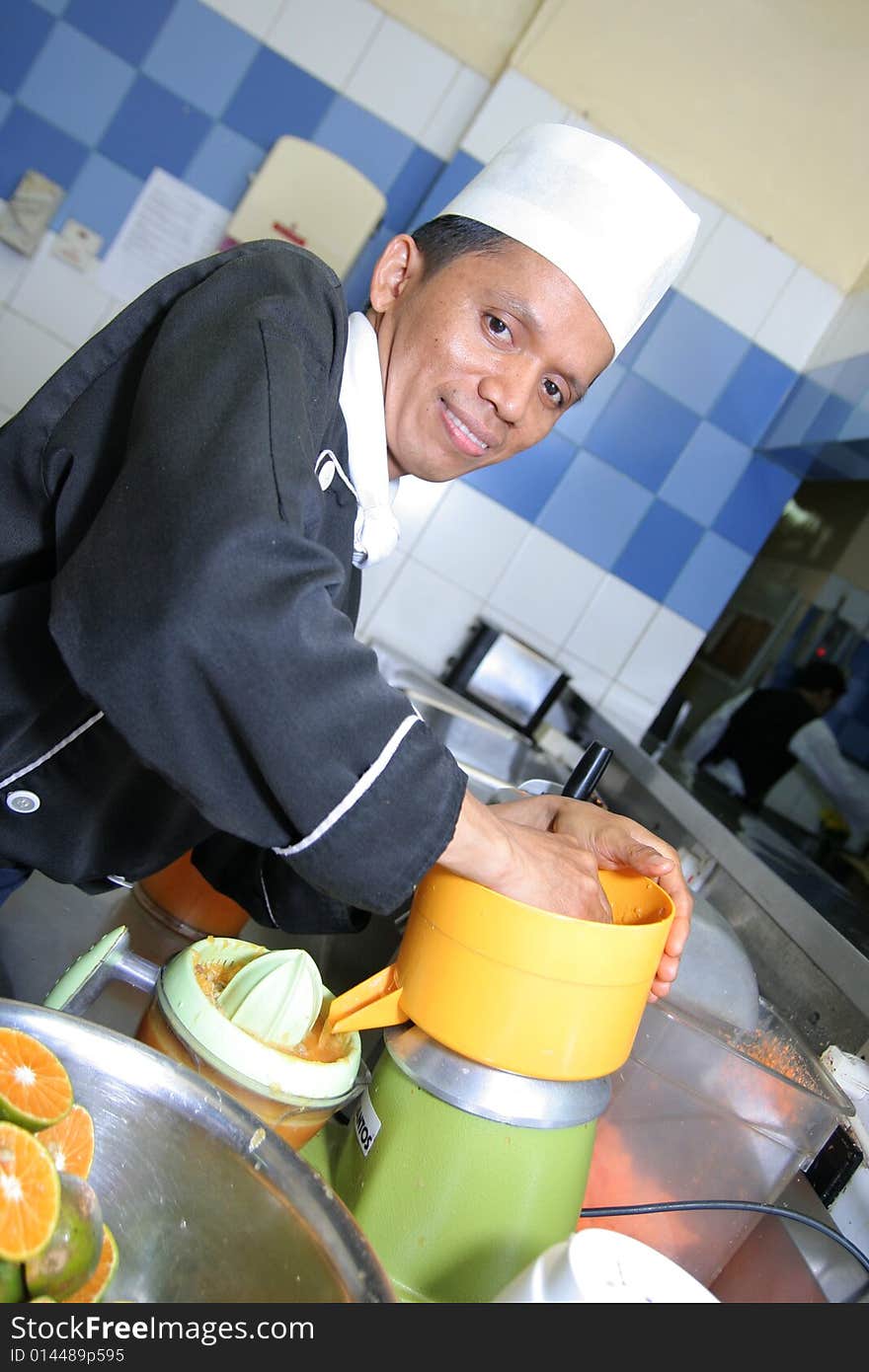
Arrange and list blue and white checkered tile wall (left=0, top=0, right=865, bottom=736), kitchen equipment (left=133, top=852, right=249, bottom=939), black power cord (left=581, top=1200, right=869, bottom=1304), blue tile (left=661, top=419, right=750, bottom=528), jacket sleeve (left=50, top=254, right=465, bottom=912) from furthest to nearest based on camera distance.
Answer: blue tile (left=661, top=419, right=750, bottom=528) → blue and white checkered tile wall (left=0, top=0, right=865, bottom=736) → kitchen equipment (left=133, top=852, right=249, bottom=939) → black power cord (left=581, top=1200, right=869, bottom=1304) → jacket sleeve (left=50, top=254, right=465, bottom=912)

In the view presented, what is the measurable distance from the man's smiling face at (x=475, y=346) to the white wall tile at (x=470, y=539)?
151 cm

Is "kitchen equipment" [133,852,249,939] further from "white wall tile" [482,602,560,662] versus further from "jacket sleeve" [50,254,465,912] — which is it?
"white wall tile" [482,602,560,662]

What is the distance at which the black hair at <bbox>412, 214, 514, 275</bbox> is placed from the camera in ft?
3.10

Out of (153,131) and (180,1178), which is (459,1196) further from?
(153,131)

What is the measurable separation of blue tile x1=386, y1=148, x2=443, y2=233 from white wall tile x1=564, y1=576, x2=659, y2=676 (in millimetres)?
1022

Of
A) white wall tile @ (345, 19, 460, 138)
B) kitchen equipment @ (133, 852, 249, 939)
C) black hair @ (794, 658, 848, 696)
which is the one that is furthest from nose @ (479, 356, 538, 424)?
black hair @ (794, 658, 848, 696)

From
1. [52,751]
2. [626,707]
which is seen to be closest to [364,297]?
[626,707]

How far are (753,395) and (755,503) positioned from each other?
0.27 metres

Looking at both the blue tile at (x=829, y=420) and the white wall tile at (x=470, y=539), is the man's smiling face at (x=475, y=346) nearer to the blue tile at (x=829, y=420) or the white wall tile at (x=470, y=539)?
the blue tile at (x=829, y=420)

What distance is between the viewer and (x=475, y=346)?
36.2 inches

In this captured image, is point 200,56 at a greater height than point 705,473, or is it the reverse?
point 200,56
